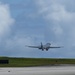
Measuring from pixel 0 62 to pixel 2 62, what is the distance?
100 centimetres

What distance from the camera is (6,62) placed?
92.5 metres

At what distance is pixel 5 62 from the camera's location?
92.6 meters

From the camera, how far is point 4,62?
9238 centimetres

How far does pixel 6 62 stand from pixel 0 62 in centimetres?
207

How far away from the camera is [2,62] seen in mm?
92062

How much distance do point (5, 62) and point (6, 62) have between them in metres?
0.30

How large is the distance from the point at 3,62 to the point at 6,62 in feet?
2.90

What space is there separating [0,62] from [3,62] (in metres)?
1.30

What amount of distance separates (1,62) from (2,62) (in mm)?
608

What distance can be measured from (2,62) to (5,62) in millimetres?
961

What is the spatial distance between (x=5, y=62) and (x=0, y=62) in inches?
74.6

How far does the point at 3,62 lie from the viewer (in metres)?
92.2

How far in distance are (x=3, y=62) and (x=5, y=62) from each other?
2.08 feet
